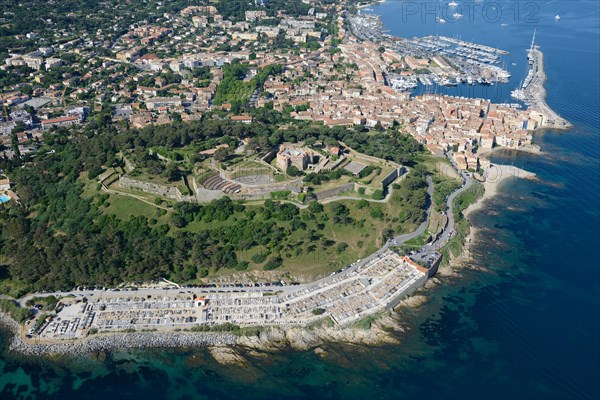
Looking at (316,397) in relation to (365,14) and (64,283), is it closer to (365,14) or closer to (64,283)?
(64,283)

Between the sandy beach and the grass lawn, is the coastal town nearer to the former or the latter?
the grass lawn

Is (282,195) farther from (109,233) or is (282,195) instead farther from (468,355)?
(468,355)

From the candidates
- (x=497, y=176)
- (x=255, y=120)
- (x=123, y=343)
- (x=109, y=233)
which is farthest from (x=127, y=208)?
(x=497, y=176)

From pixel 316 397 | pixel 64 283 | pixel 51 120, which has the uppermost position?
pixel 51 120

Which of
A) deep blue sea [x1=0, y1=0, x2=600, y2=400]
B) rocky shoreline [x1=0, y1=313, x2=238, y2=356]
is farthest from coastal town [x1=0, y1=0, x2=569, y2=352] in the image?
deep blue sea [x1=0, y1=0, x2=600, y2=400]

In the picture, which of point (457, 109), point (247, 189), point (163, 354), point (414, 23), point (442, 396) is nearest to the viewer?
point (442, 396)

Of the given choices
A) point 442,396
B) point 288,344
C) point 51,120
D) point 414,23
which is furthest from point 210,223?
point 414,23

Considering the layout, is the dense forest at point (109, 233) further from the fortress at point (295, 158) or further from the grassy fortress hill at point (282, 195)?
the fortress at point (295, 158)

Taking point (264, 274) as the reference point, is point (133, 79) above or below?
above
